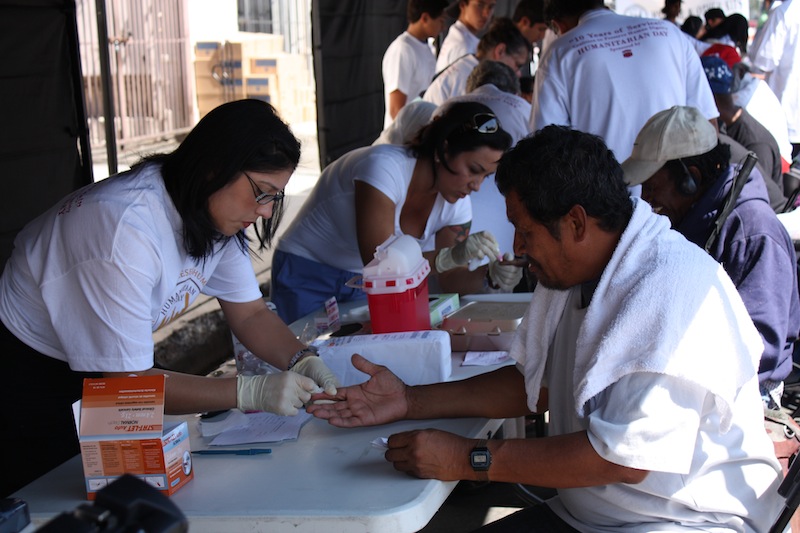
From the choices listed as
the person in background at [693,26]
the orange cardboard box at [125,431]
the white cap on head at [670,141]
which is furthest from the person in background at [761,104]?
the person in background at [693,26]

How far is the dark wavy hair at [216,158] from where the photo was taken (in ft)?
6.04

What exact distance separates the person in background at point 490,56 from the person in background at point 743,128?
1.11 m

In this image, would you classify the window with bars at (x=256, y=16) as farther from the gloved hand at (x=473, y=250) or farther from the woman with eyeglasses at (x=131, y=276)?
the woman with eyeglasses at (x=131, y=276)

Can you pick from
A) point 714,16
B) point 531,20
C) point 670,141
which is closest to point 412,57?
point 531,20

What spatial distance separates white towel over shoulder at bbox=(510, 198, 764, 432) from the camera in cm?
147

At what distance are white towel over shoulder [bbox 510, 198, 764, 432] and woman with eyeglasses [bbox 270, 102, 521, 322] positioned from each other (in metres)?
1.24

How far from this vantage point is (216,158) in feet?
6.02

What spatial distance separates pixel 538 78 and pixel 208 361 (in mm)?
2438

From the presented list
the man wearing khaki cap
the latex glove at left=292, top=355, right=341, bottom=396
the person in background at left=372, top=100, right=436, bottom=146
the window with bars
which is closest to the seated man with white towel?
the latex glove at left=292, top=355, right=341, bottom=396

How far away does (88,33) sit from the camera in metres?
8.10

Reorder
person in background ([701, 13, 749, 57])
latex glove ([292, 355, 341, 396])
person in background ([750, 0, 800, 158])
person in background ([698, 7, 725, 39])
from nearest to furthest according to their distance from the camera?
latex glove ([292, 355, 341, 396]) → person in background ([750, 0, 800, 158]) → person in background ([701, 13, 749, 57]) → person in background ([698, 7, 725, 39])

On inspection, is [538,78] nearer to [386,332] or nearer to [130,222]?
[386,332]

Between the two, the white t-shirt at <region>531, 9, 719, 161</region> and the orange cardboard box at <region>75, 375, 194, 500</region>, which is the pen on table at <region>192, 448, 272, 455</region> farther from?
the white t-shirt at <region>531, 9, 719, 161</region>

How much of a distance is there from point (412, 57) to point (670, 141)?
11.0 feet
